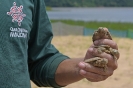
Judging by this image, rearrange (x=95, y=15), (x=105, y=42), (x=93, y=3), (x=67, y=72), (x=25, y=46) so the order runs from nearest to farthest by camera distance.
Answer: (x=105, y=42)
(x=25, y=46)
(x=67, y=72)
(x=95, y=15)
(x=93, y=3)

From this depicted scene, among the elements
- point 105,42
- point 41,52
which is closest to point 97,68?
point 105,42

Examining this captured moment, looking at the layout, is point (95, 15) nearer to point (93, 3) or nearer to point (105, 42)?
point (93, 3)

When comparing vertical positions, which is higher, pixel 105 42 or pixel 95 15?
pixel 105 42

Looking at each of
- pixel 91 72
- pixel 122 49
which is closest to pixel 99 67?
pixel 91 72

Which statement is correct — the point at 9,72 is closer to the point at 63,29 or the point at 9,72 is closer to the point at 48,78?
the point at 48,78

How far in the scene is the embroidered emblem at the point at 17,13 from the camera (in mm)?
1788

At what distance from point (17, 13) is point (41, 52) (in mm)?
373

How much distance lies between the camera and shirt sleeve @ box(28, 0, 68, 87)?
204 cm

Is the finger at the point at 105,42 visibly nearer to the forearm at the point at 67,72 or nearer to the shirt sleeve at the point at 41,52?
the forearm at the point at 67,72

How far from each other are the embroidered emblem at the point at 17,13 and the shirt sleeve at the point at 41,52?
0.17 meters

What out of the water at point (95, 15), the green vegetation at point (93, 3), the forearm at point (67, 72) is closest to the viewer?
the forearm at point (67, 72)

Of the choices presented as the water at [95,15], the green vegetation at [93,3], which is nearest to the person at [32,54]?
the water at [95,15]

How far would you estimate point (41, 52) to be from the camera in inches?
82.4

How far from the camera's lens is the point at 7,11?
5.80ft
